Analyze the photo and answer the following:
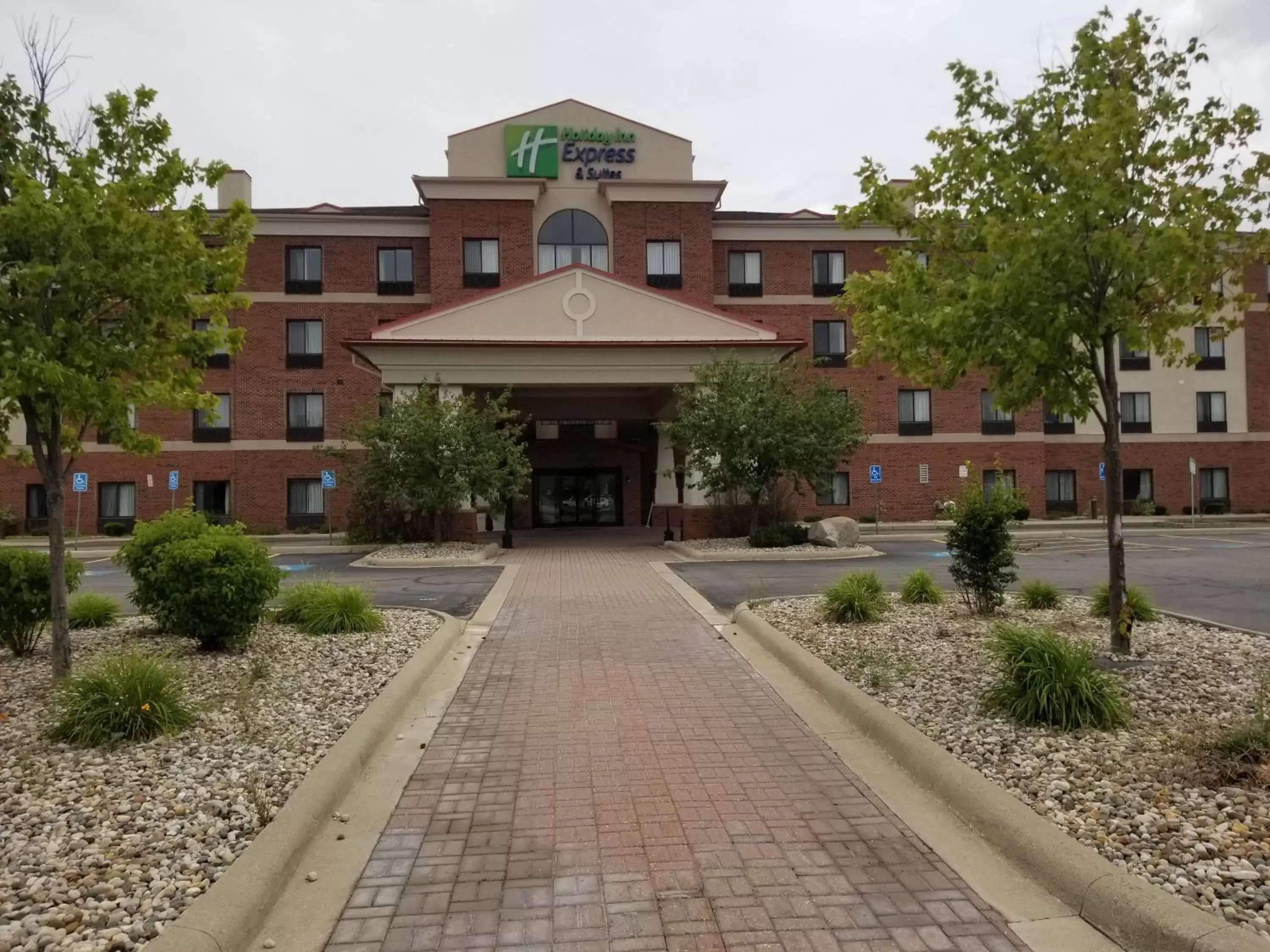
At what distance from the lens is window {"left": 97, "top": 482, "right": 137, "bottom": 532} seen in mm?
35656

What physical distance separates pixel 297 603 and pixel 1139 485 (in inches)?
1563

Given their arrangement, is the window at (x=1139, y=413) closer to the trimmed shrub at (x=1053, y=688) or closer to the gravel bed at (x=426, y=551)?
the gravel bed at (x=426, y=551)

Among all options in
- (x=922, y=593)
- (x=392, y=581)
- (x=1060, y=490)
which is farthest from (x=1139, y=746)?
(x=1060, y=490)

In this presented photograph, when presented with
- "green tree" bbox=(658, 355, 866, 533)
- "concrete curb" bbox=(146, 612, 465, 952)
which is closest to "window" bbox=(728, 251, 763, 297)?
"green tree" bbox=(658, 355, 866, 533)

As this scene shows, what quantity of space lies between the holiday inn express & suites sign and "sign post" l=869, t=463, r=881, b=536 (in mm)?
15131

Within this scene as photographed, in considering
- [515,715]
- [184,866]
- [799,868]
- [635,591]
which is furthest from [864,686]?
[635,591]

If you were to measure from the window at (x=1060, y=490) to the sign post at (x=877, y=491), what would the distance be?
800cm

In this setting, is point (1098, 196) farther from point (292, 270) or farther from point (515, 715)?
point (292, 270)

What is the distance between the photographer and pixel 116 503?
35.9 metres

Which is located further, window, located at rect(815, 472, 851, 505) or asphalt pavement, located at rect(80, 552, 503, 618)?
window, located at rect(815, 472, 851, 505)

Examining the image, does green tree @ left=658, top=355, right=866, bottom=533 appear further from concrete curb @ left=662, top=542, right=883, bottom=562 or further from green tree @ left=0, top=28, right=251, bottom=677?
green tree @ left=0, top=28, right=251, bottom=677

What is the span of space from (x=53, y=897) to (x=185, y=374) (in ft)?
18.5

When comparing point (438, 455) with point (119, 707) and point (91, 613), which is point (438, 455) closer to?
point (91, 613)

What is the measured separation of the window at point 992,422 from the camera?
37.9 metres
